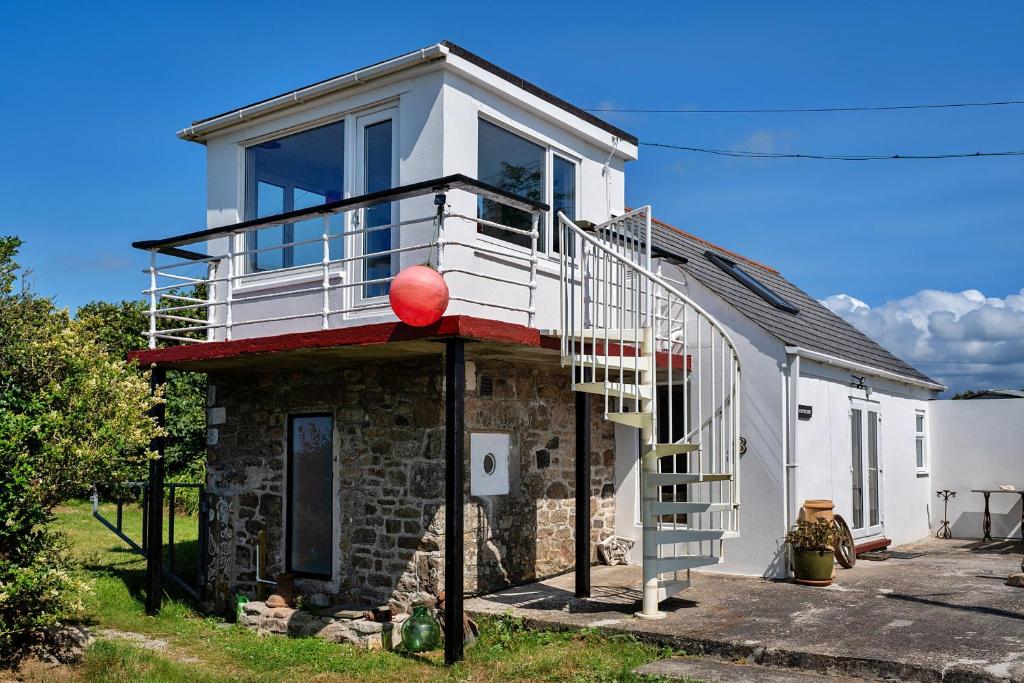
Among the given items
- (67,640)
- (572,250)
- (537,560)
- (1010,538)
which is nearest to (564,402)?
(537,560)

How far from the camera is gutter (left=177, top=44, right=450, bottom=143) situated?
8510 mm

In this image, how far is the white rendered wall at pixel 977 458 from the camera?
1396cm

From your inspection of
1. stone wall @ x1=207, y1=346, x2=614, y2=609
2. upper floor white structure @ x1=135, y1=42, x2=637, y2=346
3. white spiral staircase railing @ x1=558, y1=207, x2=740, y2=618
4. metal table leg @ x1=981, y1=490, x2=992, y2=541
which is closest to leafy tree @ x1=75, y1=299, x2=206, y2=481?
stone wall @ x1=207, y1=346, x2=614, y2=609

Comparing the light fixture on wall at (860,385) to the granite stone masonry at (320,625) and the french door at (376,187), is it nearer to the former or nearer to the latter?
the french door at (376,187)

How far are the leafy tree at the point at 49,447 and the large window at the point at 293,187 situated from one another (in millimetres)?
2157

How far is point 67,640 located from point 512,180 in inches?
235

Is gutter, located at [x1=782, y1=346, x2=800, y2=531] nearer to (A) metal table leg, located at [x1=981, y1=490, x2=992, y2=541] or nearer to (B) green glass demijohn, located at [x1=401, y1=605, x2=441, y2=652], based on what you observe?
(B) green glass demijohn, located at [x1=401, y1=605, x2=441, y2=652]

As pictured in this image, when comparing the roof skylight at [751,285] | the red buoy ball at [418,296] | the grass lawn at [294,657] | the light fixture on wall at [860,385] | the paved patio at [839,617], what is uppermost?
the roof skylight at [751,285]

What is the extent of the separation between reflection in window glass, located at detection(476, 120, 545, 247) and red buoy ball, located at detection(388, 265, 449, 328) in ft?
5.60

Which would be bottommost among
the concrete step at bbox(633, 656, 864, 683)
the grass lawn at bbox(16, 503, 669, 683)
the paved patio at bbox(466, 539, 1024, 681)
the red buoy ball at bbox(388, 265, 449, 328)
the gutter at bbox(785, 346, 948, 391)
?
the grass lawn at bbox(16, 503, 669, 683)

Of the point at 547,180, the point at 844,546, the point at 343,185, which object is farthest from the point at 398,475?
the point at 844,546

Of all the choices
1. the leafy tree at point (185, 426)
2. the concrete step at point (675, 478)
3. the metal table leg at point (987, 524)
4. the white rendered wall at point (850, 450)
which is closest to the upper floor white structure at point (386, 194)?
the concrete step at point (675, 478)

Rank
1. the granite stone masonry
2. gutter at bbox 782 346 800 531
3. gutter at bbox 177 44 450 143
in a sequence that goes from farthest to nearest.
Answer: gutter at bbox 782 346 800 531 < gutter at bbox 177 44 450 143 < the granite stone masonry

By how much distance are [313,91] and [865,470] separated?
807 cm
